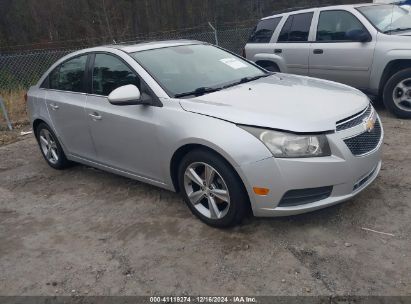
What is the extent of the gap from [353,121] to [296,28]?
14.3 feet

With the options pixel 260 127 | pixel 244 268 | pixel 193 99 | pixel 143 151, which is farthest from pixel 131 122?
pixel 244 268

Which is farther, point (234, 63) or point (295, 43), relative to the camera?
point (295, 43)

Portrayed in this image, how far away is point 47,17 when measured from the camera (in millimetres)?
15945

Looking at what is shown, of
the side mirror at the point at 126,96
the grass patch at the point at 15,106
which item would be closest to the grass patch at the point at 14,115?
the grass patch at the point at 15,106

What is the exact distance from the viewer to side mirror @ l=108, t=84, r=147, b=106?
370 cm

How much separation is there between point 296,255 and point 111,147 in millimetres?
2231

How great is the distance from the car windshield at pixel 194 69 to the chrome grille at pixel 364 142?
136 cm

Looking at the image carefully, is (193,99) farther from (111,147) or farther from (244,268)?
(244,268)

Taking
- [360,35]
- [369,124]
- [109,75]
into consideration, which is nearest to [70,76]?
[109,75]

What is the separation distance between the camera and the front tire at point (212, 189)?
3.29 m

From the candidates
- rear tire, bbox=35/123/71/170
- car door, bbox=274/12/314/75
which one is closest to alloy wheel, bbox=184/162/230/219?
rear tire, bbox=35/123/71/170

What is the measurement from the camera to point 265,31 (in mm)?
7801

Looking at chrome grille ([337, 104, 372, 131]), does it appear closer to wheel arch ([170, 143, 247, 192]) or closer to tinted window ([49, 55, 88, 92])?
wheel arch ([170, 143, 247, 192])

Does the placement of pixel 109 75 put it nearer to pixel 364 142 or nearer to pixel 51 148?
pixel 51 148
